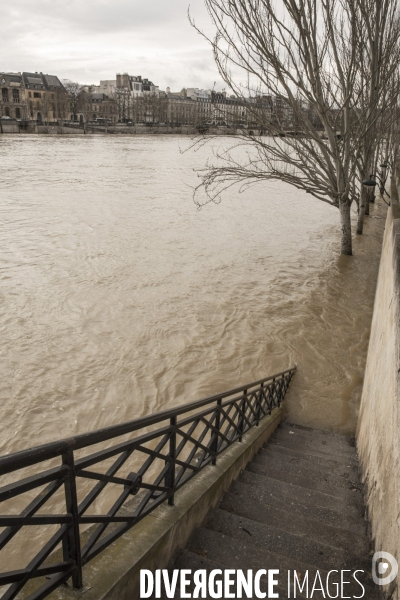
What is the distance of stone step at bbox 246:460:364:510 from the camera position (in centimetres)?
426

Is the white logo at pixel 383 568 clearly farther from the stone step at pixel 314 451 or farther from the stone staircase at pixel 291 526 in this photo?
the stone step at pixel 314 451

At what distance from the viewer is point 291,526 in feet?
12.0

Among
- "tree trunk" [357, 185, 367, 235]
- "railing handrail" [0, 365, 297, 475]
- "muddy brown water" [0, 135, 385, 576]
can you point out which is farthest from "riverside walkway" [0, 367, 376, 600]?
"tree trunk" [357, 185, 367, 235]

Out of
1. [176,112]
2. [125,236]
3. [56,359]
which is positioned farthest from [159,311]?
[176,112]

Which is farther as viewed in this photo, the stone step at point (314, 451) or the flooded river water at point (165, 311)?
the flooded river water at point (165, 311)

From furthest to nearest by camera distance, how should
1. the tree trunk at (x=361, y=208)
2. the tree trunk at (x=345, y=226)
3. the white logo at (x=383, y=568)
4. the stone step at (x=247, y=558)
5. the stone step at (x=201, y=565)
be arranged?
the tree trunk at (x=361, y=208) < the tree trunk at (x=345, y=226) < the stone step at (x=247, y=558) < the stone step at (x=201, y=565) < the white logo at (x=383, y=568)

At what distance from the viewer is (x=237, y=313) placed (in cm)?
1088

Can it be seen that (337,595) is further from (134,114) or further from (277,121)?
(134,114)

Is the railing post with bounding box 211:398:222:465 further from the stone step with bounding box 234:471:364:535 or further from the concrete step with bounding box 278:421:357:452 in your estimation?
the concrete step with bounding box 278:421:357:452

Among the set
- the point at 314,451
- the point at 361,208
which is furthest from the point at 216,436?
the point at 361,208

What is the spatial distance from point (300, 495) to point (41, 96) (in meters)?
121

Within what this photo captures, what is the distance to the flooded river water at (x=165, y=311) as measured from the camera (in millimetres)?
7574

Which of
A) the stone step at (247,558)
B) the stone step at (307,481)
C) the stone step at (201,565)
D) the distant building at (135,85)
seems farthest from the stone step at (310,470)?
the distant building at (135,85)

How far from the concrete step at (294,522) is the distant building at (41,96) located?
113 meters
